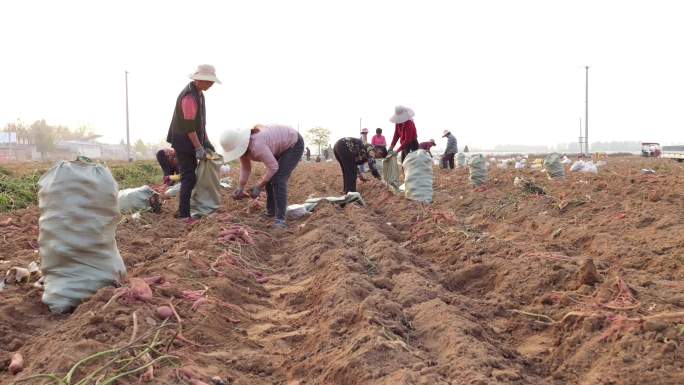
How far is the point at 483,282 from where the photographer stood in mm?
4223

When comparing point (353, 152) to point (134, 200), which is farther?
point (353, 152)

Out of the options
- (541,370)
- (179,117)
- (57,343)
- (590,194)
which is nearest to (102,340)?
(57,343)

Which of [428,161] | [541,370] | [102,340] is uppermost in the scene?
[428,161]

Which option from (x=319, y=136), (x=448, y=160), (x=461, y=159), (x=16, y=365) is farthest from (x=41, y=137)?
(x=16, y=365)

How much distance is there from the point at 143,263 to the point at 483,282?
8.61 feet

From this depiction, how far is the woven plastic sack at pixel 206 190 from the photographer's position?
6993 millimetres

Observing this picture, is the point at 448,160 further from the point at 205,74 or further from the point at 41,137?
the point at 41,137

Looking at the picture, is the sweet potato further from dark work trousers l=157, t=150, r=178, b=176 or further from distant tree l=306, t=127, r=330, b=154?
distant tree l=306, t=127, r=330, b=154

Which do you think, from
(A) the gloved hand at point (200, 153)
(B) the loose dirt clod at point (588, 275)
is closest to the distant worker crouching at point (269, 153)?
(A) the gloved hand at point (200, 153)

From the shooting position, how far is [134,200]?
7.11 m

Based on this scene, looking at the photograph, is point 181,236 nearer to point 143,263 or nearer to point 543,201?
point 143,263

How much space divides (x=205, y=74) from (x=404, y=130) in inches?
161

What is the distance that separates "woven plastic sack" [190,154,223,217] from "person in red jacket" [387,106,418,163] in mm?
3226

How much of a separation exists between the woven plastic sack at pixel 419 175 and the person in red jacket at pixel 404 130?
0.44 m
